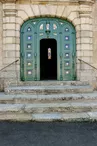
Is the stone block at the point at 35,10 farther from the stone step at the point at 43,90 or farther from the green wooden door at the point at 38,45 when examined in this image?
the stone step at the point at 43,90

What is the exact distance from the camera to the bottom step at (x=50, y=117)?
5.71 meters

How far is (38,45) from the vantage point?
30.7ft

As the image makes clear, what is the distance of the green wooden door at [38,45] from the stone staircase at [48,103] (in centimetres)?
86

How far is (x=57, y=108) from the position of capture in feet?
20.8

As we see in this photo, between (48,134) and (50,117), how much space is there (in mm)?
1030

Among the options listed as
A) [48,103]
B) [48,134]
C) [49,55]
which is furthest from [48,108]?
[49,55]

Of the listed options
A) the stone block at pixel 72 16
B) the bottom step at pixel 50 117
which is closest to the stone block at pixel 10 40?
the stone block at pixel 72 16

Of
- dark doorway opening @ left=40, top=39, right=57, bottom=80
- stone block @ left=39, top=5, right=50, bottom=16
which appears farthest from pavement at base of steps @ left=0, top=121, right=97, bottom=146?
dark doorway opening @ left=40, top=39, right=57, bottom=80

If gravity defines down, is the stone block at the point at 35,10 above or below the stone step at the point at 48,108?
above

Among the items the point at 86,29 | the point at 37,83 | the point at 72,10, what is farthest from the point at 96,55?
the point at 37,83

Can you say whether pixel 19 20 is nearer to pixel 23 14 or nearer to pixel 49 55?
pixel 23 14

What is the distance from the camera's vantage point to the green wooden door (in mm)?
9320

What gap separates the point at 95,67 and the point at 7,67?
3.72 meters

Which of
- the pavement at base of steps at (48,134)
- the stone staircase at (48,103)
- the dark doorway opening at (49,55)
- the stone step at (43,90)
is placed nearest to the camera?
the pavement at base of steps at (48,134)
